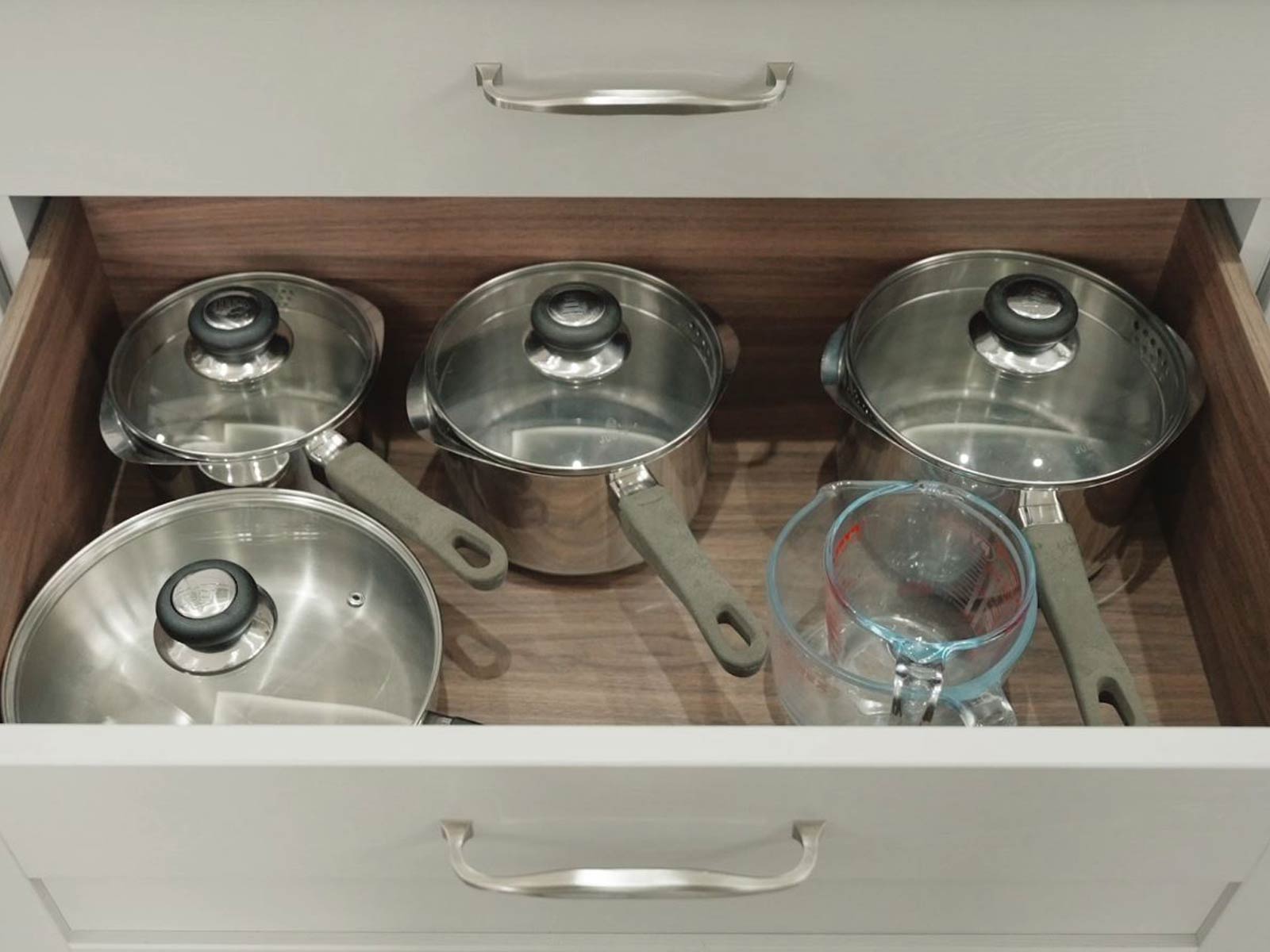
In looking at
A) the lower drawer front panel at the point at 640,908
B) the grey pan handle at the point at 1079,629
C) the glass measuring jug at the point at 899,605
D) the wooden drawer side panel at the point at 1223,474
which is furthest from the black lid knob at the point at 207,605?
the wooden drawer side panel at the point at 1223,474

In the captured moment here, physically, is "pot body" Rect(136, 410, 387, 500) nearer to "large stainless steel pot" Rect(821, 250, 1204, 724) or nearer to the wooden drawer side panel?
"large stainless steel pot" Rect(821, 250, 1204, 724)

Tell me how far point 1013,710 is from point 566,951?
0.27m

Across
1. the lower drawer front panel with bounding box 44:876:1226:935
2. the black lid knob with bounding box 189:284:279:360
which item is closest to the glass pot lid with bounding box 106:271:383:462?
the black lid knob with bounding box 189:284:279:360

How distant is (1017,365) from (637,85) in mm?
287

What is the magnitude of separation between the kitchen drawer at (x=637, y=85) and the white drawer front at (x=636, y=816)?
30 cm

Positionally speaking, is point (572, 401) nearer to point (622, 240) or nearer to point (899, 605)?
point (622, 240)

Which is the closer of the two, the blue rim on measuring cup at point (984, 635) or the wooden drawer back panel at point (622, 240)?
the blue rim on measuring cup at point (984, 635)

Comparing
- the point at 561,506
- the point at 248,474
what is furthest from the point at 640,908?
the point at 248,474

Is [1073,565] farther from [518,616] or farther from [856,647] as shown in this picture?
[518,616]

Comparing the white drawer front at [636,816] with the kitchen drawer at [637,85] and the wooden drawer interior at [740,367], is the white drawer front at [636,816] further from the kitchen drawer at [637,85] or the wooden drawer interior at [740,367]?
Result: the kitchen drawer at [637,85]

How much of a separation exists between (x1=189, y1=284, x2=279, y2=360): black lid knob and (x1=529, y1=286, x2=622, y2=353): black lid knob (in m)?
0.15

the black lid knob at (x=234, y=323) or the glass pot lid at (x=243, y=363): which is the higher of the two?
the black lid knob at (x=234, y=323)

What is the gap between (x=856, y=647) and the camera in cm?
78

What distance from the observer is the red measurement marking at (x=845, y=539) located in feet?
2.47
